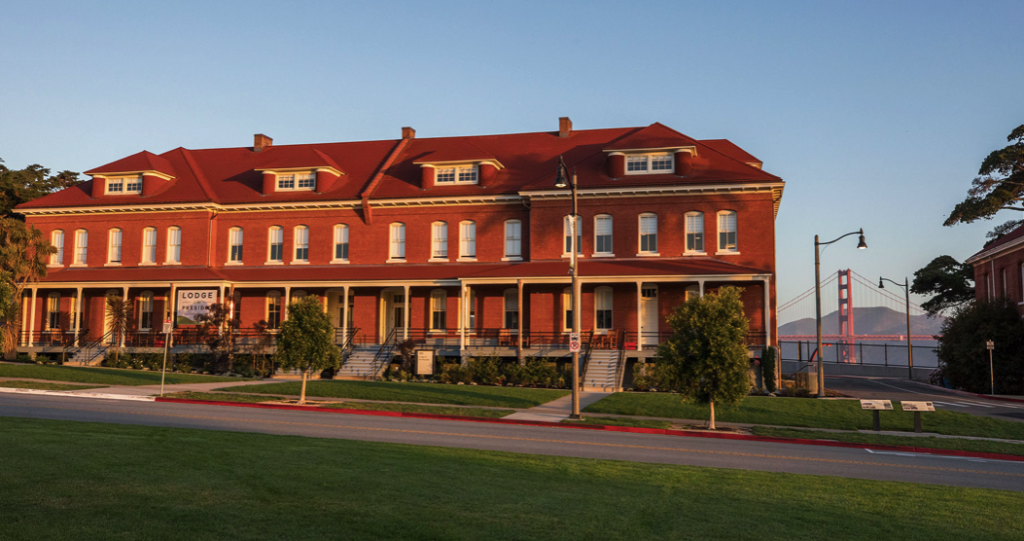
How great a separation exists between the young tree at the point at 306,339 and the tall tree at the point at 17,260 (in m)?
19.1

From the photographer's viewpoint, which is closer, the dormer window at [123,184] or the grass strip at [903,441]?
the grass strip at [903,441]

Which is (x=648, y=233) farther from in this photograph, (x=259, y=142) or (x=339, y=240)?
(x=259, y=142)

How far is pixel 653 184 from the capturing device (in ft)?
118

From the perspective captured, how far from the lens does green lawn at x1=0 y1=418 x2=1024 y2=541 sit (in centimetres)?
719

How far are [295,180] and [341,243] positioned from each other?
15.6 ft

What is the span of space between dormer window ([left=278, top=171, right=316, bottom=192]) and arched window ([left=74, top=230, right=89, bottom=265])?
442 inches

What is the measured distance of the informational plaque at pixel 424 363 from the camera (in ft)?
112

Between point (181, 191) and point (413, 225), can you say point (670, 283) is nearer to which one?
point (413, 225)

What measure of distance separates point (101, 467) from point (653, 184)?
97.2ft

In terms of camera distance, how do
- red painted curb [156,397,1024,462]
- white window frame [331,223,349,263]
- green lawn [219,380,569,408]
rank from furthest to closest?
white window frame [331,223,349,263]
green lawn [219,380,569,408]
red painted curb [156,397,1024,462]

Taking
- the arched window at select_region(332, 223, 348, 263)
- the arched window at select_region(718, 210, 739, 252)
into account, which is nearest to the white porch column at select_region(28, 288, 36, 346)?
the arched window at select_region(332, 223, 348, 263)

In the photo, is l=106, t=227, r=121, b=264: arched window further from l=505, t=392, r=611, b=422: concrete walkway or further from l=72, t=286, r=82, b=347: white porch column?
l=505, t=392, r=611, b=422: concrete walkway

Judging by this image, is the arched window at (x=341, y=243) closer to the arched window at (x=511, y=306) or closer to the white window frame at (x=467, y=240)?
the white window frame at (x=467, y=240)

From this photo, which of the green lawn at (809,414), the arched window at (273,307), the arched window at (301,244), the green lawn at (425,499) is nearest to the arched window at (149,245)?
the arched window at (273,307)
